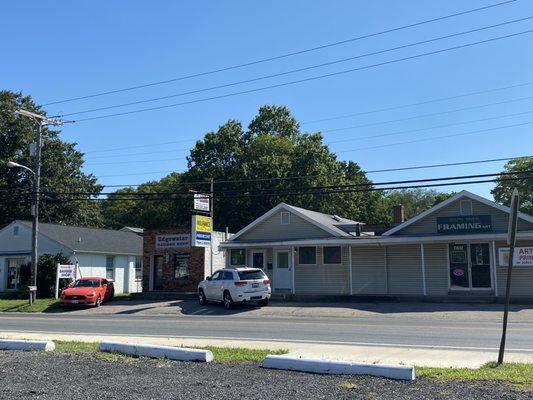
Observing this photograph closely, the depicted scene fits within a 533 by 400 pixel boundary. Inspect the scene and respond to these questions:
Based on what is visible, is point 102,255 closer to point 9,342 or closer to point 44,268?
point 44,268

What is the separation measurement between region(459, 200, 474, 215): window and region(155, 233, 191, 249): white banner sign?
15253 millimetres

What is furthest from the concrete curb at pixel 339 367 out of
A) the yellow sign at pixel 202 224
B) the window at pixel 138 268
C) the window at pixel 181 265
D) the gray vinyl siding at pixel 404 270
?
the window at pixel 138 268

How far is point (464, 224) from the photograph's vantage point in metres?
25.8

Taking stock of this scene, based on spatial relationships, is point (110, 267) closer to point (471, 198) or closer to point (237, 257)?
point (237, 257)

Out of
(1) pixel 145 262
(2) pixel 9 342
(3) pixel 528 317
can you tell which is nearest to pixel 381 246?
(3) pixel 528 317

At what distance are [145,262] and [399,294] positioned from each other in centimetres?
1551

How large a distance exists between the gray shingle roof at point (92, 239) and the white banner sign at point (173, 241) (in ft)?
20.8

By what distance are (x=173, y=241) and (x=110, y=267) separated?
884 cm

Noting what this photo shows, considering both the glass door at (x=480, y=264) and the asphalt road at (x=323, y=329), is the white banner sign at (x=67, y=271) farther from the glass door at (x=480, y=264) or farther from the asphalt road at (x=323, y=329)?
the glass door at (x=480, y=264)

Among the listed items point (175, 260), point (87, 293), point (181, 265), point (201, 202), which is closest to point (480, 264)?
point (201, 202)

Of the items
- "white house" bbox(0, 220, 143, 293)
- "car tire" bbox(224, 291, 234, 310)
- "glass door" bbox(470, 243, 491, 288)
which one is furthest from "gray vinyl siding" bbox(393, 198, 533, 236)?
"white house" bbox(0, 220, 143, 293)

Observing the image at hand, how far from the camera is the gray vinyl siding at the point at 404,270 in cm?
2733

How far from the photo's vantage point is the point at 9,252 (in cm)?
3897

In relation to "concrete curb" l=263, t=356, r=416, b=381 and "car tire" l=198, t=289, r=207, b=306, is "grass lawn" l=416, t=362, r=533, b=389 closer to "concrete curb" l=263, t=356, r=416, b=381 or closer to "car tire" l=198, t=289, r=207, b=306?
"concrete curb" l=263, t=356, r=416, b=381
